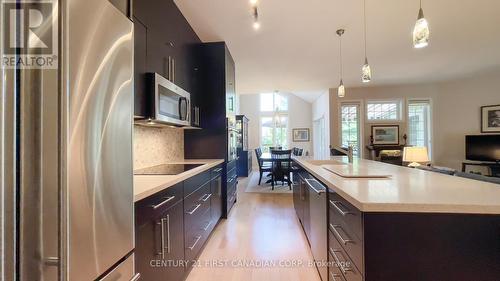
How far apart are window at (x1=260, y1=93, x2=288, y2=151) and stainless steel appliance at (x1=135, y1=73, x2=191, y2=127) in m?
7.08

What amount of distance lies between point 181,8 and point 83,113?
2.28m

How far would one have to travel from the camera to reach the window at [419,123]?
619 centimetres

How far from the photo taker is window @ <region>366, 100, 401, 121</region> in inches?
247

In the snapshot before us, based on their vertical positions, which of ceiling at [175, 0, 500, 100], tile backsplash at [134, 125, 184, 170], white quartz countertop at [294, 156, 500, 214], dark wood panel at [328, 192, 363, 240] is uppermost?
ceiling at [175, 0, 500, 100]

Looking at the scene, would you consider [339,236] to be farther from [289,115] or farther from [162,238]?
[289,115]

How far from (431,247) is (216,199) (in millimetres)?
2325

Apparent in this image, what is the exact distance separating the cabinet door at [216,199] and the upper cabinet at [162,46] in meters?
1.16

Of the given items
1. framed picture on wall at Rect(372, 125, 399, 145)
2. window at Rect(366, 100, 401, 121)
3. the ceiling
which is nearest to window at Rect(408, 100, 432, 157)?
window at Rect(366, 100, 401, 121)

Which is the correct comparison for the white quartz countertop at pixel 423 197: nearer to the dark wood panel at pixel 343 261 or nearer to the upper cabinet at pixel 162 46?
the dark wood panel at pixel 343 261

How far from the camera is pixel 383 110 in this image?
632 centimetres

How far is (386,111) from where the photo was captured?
6.31 metres

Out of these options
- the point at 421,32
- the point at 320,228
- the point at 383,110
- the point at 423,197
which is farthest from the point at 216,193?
the point at 383,110

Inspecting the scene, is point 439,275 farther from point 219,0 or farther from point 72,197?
point 219,0

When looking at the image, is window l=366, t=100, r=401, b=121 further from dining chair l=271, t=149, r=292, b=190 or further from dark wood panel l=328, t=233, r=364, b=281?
dark wood panel l=328, t=233, r=364, b=281
